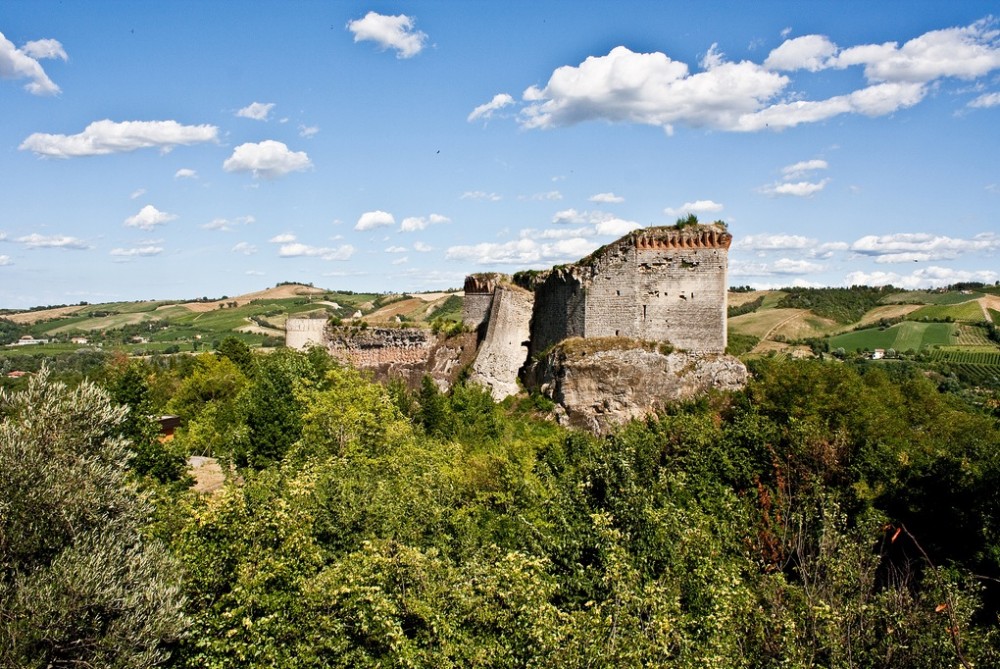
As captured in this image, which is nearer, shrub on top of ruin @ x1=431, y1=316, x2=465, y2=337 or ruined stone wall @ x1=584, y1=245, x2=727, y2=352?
ruined stone wall @ x1=584, y1=245, x2=727, y2=352

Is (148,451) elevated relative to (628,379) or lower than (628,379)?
lower

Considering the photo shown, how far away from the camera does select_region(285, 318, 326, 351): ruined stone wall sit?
130 feet

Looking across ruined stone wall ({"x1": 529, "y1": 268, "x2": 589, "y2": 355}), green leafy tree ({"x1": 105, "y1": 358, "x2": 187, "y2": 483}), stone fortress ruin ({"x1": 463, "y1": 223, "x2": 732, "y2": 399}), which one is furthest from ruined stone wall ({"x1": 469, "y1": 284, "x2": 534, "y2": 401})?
green leafy tree ({"x1": 105, "y1": 358, "x2": 187, "y2": 483})

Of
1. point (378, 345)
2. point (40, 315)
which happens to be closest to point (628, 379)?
point (378, 345)

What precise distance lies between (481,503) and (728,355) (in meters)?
12.8

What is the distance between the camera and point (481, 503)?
19.7 metres

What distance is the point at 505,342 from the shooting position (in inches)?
1291

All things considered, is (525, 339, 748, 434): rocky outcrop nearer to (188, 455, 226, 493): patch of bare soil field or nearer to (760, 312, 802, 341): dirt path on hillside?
(188, 455, 226, 493): patch of bare soil field

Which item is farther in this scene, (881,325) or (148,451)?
(881,325)

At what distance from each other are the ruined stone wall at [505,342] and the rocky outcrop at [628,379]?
5.63 m

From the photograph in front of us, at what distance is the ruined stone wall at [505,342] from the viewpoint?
32156mm

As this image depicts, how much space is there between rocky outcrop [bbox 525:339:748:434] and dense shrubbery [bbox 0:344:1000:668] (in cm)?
98

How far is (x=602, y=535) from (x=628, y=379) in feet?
44.2

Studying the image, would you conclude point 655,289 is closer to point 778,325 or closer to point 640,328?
point 640,328
